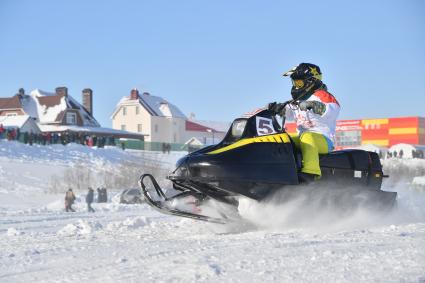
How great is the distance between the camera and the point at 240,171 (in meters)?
6.39

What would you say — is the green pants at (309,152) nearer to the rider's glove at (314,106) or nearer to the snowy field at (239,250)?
the rider's glove at (314,106)

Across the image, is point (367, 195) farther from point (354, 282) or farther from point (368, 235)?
point (354, 282)

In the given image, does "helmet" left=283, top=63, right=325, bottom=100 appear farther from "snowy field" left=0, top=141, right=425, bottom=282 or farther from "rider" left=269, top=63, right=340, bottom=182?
"snowy field" left=0, top=141, right=425, bottom=282

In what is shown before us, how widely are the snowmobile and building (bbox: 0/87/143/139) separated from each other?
183 ft

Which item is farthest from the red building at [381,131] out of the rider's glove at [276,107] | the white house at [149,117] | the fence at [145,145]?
the rider's glove at [276,107]

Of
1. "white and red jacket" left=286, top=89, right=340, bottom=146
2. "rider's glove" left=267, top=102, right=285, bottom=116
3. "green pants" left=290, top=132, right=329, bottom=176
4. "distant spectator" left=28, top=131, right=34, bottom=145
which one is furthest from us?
"distant spectator" left=28, top=131, right=34, bottom=145

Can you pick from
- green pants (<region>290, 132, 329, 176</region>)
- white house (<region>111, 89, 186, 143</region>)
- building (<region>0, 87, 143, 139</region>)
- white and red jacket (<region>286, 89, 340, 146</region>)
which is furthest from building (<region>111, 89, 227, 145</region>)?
green pants (<region>290, 132, 329, 176</region>)

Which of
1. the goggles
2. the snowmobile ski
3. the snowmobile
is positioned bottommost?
the snowmobile ski

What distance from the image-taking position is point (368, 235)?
5941 millimetres

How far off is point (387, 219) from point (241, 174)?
231 cm

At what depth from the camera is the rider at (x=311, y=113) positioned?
6.97 meters

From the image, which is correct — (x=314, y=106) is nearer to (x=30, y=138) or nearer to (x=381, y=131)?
(x=30, y=138)

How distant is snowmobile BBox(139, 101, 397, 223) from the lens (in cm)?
641

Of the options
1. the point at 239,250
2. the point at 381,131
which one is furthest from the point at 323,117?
the point at 381,131
